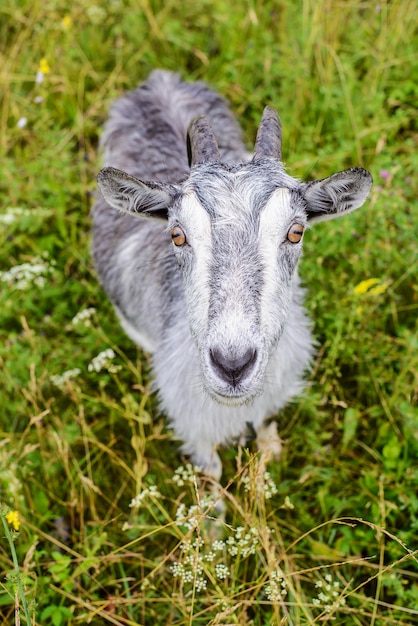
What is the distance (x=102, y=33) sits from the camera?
23.0 feet

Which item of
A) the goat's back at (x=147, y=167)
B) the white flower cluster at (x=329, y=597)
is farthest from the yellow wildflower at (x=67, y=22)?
the white flower cluster at (x=329, y=597)

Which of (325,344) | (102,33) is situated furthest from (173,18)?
(325,344)

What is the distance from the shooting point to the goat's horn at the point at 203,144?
344cm

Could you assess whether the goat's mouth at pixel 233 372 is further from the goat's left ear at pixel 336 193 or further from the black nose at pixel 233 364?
the goat's left ear at pixel 336 193

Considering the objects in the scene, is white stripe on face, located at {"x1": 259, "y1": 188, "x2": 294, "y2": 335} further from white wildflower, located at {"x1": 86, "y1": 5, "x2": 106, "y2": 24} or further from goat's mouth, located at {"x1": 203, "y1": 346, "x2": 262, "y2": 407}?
white wildflower, located at {"x1": 86, "y1": 5, "x2": 106, "y2": 24}

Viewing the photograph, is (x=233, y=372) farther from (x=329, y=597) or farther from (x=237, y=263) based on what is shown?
(x=329, y=597)

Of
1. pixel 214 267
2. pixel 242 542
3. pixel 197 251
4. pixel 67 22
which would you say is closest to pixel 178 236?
pixel 197 251

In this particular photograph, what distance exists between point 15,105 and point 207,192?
4329 millimetres

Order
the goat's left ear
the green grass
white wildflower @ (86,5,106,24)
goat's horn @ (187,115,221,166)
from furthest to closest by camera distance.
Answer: white wildflower @ (86,5,106,24) → the green grass → goat's horn @ (187,115,221,166) → the goat's left ear

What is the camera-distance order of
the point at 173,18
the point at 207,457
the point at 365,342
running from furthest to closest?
the point at 173,18 → the point at 365,342 → the point at 207,457

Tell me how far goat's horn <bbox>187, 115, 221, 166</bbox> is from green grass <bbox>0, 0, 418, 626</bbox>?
1.01 metres

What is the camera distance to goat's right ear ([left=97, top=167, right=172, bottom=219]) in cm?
317

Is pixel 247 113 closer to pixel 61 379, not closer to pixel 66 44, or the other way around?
pixel 66 44

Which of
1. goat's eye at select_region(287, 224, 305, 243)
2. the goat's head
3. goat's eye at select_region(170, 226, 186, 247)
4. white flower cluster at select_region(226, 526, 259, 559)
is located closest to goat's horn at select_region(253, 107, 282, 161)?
the goat's head
